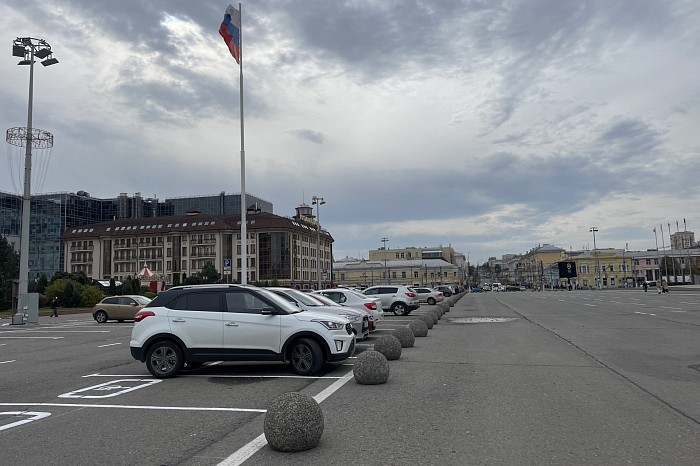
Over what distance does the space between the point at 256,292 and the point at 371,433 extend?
15.4ft

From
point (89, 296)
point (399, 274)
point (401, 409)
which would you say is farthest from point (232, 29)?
point (399, 274)

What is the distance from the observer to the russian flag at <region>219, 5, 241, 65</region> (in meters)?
24.0

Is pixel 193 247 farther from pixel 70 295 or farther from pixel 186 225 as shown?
pixel 70 295

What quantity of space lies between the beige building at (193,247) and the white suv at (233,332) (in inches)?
3224

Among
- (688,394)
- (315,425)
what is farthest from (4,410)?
(688,394)

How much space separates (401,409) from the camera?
7.02m

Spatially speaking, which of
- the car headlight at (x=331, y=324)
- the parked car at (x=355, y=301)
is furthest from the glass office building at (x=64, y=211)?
the car headlight at (x=331, y=324)

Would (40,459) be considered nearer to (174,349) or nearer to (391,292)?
(174,349)

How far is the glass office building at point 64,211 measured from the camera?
9869cm

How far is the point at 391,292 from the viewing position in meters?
29.9

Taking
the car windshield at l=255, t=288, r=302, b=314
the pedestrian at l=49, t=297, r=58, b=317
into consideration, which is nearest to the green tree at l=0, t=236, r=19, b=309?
the pedestrian at l=49, t=297, r=58, b=317

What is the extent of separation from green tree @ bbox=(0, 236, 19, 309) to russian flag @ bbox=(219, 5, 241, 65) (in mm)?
26966

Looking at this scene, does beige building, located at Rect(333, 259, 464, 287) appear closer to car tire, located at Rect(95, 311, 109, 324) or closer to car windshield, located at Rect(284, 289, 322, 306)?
car tire, located at Rect(95, 311, 109, 324)

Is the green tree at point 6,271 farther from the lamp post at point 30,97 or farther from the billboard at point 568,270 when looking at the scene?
the billboard at point 568,270
